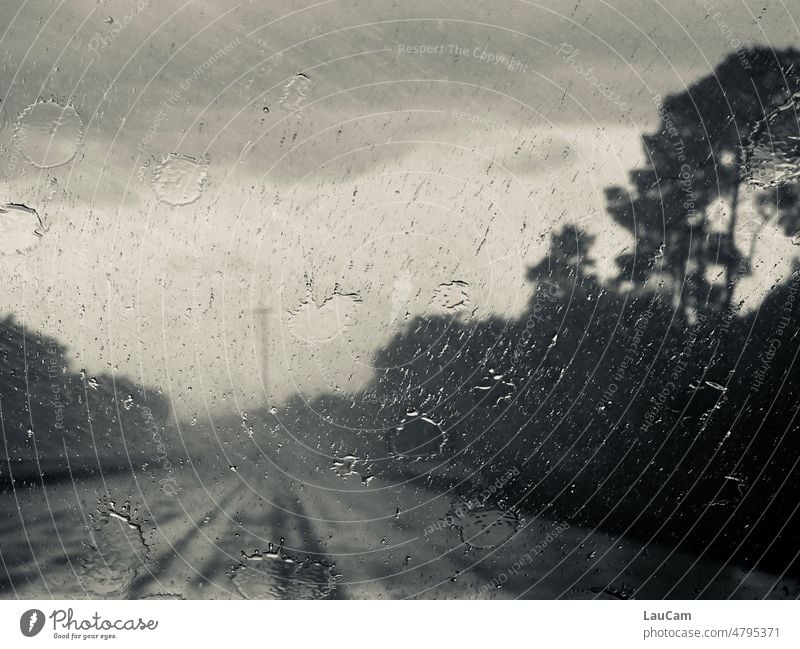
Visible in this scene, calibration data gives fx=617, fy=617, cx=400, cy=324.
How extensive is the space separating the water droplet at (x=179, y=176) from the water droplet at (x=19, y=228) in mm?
227

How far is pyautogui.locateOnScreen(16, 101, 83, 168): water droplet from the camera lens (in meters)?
1.11

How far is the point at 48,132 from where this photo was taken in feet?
3.63

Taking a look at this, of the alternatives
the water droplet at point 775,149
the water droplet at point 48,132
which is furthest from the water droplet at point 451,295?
the water droplet at point 48,132

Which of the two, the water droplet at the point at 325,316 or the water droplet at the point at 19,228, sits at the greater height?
the water droplet at the point at 19,228

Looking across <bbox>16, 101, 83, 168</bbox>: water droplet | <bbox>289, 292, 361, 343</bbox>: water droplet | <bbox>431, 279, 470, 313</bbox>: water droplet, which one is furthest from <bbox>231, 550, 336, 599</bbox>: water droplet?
<bbox>16, 101, 83, 168</bbox>: water droplet

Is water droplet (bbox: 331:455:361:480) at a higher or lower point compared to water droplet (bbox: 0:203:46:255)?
lower

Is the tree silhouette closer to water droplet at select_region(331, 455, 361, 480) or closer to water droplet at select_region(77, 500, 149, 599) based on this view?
water droplet at select_region(331, 455, 361, 480)

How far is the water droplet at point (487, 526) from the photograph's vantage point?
3.87ft

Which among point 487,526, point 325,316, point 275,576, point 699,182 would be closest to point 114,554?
point 275,576

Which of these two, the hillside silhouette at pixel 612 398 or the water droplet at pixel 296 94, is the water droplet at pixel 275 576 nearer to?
the hillside silhouette at pixel 612 398

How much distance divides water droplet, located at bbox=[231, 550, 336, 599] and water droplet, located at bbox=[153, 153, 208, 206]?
0.69 metres

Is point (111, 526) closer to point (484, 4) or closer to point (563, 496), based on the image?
point (563, 496)

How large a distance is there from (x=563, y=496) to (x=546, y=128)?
69 cm
